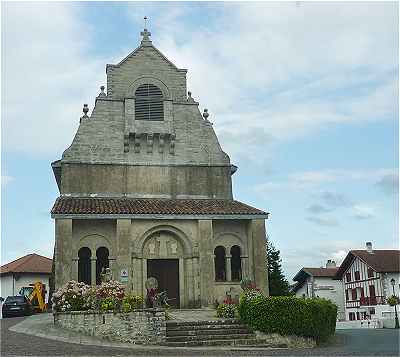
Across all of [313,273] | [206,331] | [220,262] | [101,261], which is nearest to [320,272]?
[313,273]

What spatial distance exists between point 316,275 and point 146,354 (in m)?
50.1

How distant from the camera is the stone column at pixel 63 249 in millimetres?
28781

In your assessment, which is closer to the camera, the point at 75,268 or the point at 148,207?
the point at 75,268

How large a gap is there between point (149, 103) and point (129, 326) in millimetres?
17012

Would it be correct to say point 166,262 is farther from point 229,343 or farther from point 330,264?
point 330,264

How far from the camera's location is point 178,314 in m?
26.4

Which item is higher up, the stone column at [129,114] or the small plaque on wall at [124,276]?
the stone column at [129,114]

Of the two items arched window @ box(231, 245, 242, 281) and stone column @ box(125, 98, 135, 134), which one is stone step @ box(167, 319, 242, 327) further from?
stone column @ box(125, 98, 135, 134)

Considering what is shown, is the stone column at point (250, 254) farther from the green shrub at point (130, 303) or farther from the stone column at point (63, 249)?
the green shrub at point (130, 303)

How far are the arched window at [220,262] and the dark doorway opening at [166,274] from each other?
2213 mm

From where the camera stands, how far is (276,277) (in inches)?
1567

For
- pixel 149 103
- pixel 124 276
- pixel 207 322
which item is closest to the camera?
pixel 207 322

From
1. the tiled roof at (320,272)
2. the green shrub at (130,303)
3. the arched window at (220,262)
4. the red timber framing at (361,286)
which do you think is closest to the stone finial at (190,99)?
the arched window at (220,262)

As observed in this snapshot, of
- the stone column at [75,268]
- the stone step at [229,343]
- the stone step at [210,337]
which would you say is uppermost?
Answer: the stone column at [75,268]
